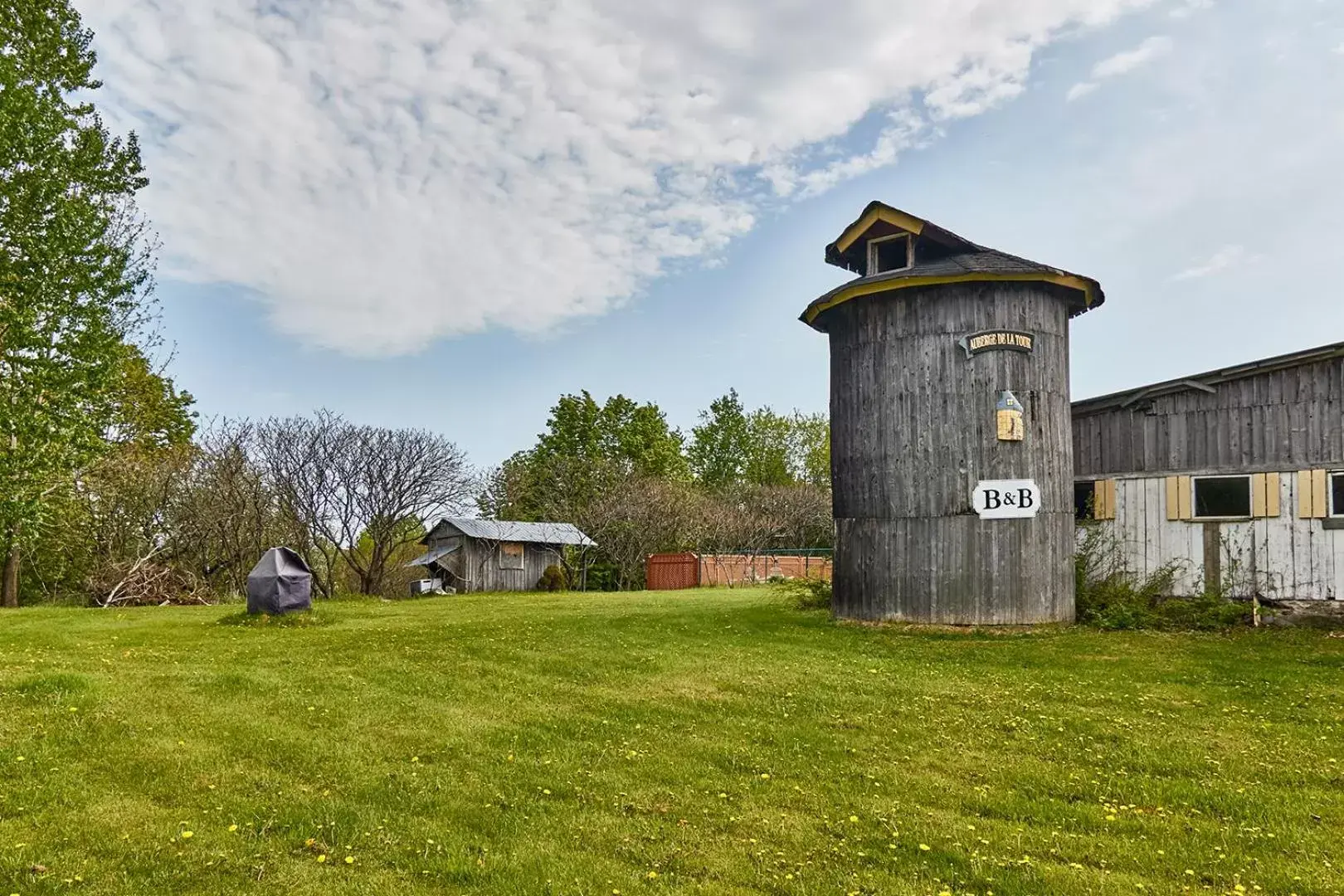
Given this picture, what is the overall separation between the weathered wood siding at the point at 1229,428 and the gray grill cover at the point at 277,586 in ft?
47.7

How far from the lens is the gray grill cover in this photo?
15.5 m

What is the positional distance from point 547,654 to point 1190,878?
7.79 meters

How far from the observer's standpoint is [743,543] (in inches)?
1559

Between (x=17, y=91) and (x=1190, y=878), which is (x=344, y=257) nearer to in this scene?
(x=17, y=91)

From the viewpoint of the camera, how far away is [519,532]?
31312 mm

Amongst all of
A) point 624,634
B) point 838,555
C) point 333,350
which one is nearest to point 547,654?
point 624,634

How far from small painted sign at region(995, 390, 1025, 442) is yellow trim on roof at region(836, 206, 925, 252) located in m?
3.23

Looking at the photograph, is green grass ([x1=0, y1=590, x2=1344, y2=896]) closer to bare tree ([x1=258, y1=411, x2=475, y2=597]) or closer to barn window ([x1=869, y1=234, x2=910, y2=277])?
barn window ([x1=869, y1=234, x2=910, y2=277])

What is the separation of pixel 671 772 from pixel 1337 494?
12117mm

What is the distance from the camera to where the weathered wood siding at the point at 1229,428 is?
12797mm

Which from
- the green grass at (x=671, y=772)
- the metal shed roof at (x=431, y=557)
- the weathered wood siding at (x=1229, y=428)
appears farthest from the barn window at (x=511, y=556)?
the weathered wood siding at (x=1229, y=428)

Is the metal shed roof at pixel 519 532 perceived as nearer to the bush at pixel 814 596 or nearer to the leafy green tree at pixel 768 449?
the bush at pixel 814 596

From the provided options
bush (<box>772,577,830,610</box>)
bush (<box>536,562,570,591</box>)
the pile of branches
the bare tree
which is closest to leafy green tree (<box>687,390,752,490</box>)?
bush (<box>536,562,570,591</box>)

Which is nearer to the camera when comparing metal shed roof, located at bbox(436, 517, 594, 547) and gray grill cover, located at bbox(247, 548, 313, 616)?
gray grill cover, located at bbox(247, 548, 313, 616)
